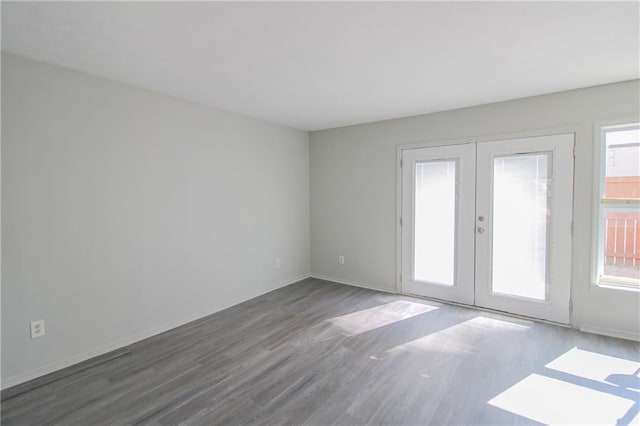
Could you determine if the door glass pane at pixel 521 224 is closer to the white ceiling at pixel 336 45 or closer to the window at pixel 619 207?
the window at pixel 619 207

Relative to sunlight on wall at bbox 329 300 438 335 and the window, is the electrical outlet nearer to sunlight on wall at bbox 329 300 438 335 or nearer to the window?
sunlight on wall at bbox 329 300 438 335

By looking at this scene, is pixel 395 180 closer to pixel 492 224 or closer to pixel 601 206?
pixel 492 224

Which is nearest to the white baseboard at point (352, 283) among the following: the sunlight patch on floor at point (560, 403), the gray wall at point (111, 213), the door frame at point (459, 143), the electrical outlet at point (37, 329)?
the door frame at point (459, 143)

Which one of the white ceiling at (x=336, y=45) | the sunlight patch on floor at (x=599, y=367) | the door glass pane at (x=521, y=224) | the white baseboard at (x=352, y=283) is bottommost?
the sunlight patch on floor at (x=599, y=367)

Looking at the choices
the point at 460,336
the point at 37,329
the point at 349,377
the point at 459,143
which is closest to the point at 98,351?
the point at 37,329

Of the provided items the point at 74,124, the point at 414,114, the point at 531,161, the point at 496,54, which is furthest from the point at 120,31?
the point at 531,161

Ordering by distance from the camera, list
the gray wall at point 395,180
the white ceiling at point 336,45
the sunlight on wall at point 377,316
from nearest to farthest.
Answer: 1. the white ceiling at point 336,45
2. the gray wall at point 395,180
3. the sunlight on wall at point 377,316

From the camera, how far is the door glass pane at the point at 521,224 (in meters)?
3.38

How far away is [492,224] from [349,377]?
2.53m

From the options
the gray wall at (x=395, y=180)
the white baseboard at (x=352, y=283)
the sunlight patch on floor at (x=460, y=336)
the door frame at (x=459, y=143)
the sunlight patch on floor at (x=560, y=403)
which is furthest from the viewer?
the white baseboard at (x=352, y=283)

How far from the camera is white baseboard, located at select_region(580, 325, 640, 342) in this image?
9.64 ft

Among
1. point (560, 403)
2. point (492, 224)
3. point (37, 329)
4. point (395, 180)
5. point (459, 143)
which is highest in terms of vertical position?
point (459, 143)

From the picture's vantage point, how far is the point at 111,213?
2818mm

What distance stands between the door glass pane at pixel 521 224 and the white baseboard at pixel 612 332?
443mm
